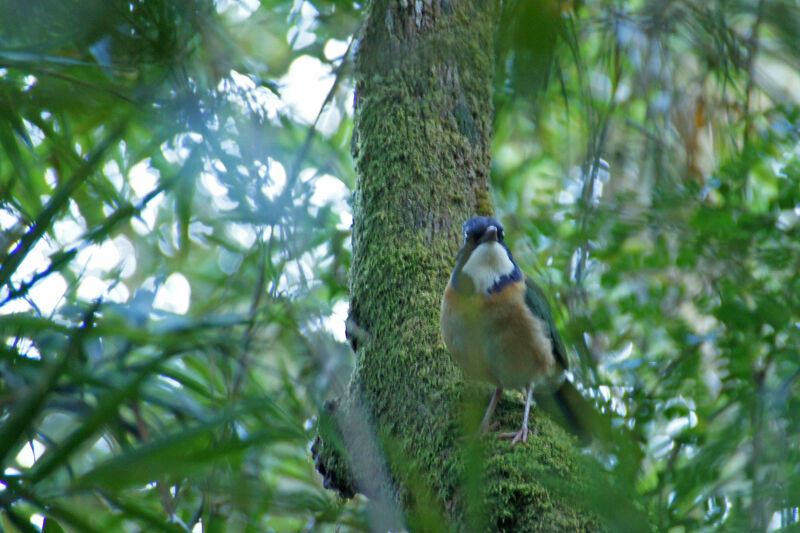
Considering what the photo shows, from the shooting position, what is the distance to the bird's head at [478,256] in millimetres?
2889

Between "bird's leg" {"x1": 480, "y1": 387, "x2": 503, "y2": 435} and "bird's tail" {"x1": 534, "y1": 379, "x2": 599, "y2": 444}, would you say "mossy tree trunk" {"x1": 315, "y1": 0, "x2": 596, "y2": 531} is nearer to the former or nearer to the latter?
"bird's leg" {"x1": 480, "y1": 387, "x2": 503, "y2": 435}

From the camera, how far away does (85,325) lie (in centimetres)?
150

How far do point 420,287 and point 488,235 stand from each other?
36 centimetres

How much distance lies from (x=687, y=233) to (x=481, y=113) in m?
1.62

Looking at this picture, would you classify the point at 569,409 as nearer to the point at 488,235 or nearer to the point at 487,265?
the point at 487,265

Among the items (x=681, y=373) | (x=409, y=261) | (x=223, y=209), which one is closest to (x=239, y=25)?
(x=223, y=209)

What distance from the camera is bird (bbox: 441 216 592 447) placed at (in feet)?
9.09

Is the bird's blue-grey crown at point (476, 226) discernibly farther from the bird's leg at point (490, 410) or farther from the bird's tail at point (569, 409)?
the bird's tail at point (569, 409)

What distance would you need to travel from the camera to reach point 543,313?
3.24 metres

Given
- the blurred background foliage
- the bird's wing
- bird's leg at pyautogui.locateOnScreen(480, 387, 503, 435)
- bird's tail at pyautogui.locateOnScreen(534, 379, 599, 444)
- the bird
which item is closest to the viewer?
the blurred background foliage

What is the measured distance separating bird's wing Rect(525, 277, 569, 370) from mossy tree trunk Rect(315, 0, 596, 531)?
0.44 meters

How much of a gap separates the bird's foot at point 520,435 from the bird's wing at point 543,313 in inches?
30.7

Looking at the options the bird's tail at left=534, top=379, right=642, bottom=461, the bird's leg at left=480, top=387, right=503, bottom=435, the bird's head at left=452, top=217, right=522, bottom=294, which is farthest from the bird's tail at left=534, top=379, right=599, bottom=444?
the bird's head at left=452, top=217, right=522, bottom=294

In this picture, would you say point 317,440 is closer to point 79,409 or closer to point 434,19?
point 79,409
